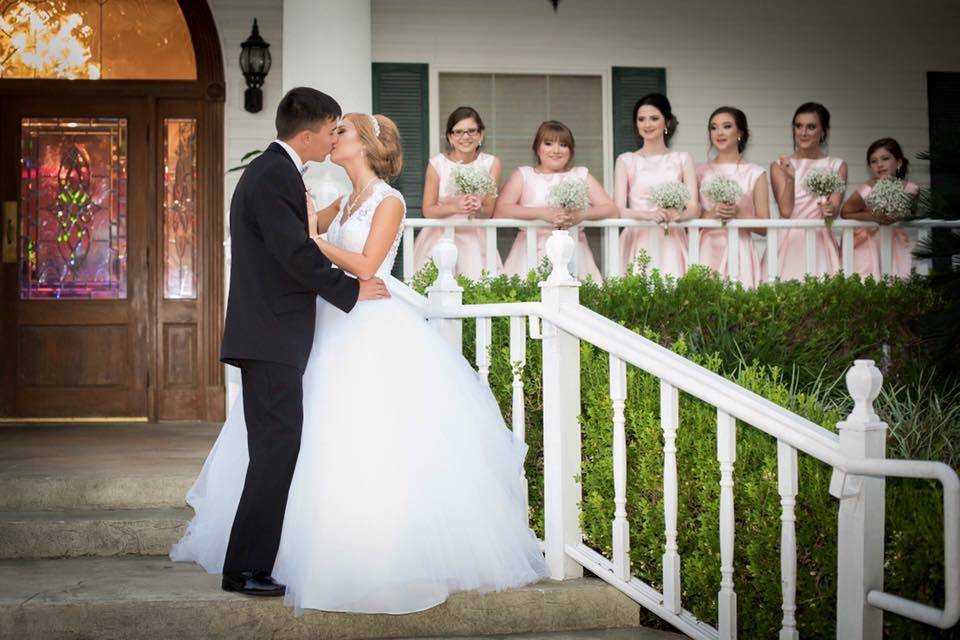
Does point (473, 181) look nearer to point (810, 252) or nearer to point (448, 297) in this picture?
point (448, 297)

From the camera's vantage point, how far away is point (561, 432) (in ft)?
13.4

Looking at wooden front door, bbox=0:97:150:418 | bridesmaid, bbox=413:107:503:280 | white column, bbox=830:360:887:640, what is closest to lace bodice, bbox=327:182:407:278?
white column, bbox=830:360:887:640

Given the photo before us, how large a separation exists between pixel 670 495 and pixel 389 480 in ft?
3.22

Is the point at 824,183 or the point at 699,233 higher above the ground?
the point at 824,183

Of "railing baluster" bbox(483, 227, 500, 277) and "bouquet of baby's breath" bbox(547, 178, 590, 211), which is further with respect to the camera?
"railing baluster" bbox(483, 227, 500, 277)

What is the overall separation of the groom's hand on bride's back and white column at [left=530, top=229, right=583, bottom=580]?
623mm

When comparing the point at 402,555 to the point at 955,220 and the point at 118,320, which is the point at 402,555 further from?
the point at 118,320

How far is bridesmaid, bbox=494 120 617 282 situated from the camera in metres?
6.70

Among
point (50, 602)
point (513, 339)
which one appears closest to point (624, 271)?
point (513, 339)

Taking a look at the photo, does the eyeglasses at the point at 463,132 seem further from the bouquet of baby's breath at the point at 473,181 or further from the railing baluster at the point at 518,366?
the railing baluster at the point at 518,366

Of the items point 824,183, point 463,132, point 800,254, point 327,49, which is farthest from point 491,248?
point 824,183

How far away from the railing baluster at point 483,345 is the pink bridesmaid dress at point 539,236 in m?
2.10

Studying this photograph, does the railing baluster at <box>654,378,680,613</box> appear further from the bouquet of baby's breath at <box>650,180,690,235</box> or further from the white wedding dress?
the bouquet of baby's breath at <box>650,180,690,235</box>

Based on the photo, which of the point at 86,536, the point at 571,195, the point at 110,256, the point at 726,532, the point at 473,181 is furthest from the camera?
the point at 110,256
